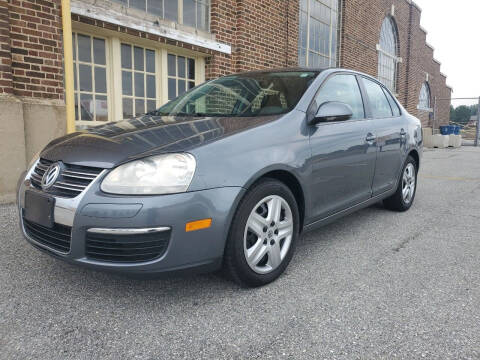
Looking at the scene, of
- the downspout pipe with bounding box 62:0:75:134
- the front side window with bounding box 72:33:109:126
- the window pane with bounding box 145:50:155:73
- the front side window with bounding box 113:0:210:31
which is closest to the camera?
the downspout pipe with bounding box 62:0:75:134

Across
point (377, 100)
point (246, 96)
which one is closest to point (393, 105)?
point (377, 100)

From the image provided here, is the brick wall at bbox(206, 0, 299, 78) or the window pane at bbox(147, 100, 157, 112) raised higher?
the brick wall at bbox(206, 0, 299, 78)

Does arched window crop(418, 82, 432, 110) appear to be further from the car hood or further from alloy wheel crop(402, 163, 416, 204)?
the car hood

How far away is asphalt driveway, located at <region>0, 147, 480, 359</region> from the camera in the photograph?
1846mm

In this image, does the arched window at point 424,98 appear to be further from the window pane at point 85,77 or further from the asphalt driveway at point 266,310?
the asphalt driveway at point 266,310

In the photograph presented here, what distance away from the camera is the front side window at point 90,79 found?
5605 mm

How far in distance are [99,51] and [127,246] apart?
4.73 metres

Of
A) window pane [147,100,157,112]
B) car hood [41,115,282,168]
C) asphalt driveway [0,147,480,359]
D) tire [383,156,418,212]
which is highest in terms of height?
window pane [147,100,157,112]

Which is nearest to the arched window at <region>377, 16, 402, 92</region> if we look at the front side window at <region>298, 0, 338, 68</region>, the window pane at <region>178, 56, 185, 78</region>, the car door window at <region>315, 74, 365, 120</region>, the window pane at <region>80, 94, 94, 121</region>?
the front side window at <region>298, 0, 338, 68</region>

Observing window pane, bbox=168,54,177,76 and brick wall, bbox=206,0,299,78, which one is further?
brick wall, bbox=206,0,299,78

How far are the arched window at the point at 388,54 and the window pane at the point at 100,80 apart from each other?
11.6 m

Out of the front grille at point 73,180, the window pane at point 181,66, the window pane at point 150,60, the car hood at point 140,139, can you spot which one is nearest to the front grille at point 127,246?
the front grille at point 73,180

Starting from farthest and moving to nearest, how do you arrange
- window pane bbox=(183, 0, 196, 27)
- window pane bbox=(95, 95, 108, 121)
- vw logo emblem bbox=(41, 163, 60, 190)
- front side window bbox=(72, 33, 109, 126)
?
window pane bbox=(183, 0, 196, 27) → window pane bbox=(95, 95, 108, 121) → front side window bbox=(72, 33, 109, 126) → vw logo emblem bbox=(41, 163, 60, 190)

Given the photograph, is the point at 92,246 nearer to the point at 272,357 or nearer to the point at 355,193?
the point at 272,357
